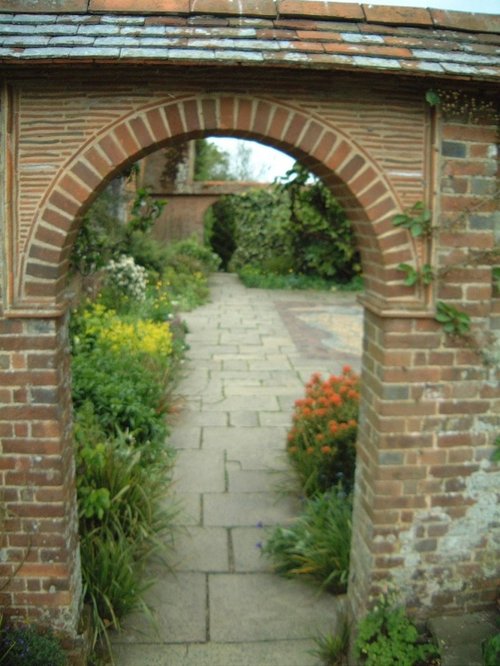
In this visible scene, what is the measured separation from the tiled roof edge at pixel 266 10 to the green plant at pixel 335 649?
10.4 feet

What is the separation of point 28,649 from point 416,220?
271 cm

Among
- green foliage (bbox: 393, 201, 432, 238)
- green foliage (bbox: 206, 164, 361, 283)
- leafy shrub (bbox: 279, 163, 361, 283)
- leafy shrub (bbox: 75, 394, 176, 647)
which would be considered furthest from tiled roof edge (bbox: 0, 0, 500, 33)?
leafy shrub (bbox: 279, 163, 361, 283)

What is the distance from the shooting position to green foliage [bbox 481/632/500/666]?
9.32ft

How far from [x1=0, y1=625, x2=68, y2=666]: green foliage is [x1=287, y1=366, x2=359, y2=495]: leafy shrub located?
2413mm

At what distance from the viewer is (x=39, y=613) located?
3.29 meters

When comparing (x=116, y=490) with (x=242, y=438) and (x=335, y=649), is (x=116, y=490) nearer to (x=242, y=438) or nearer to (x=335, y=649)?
(x=335, y=649)

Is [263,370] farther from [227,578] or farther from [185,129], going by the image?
[185,129]

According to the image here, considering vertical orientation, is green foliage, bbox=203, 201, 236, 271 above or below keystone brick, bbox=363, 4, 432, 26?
above

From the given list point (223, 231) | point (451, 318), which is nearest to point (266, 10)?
point (451, 318)

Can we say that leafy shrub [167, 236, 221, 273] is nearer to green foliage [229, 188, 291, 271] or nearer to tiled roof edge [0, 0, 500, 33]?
green foliage [229, 188, 291, 271]

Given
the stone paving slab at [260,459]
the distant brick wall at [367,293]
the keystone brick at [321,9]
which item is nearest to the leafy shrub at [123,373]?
the stone paving slab at [260,459]

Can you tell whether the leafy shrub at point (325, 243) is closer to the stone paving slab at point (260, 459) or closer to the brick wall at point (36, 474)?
the stone paving slab at point (260, 459)

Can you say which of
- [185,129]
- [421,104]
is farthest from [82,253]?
[421,104]

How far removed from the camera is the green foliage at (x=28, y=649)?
3057 mm
